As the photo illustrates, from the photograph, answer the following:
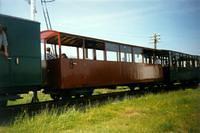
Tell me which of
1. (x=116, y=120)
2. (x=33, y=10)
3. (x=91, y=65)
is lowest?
(x=116, y=120)

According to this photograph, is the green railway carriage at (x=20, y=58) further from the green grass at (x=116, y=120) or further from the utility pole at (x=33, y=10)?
the utility pole at (x=33, y=10)

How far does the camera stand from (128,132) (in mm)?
7887

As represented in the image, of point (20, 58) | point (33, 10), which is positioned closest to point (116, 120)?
point (20, 58)

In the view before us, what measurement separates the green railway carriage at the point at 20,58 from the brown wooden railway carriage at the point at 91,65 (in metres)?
1.40

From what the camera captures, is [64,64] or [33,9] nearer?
[64,64]

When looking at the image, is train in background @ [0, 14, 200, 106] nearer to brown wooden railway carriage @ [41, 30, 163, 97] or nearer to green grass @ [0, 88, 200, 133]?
brown wooden railway carriage @ [41, 30, 163, 97]

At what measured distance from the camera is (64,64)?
1294cm

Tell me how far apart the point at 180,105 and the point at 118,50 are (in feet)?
18.3

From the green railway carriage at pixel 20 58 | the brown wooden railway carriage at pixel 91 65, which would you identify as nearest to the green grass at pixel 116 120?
the green railway carriage at pixel 20 58

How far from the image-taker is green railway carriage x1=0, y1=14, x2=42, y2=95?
10.2 meters

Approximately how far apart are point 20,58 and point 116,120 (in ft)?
11.9

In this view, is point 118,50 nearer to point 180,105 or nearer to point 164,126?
point 180,105

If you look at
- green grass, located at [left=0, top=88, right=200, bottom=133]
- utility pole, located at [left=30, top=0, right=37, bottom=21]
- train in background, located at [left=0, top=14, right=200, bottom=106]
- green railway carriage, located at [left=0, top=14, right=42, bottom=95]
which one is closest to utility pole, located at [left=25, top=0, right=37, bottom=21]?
utility pole, located at [left=30, top=0, right=37, bottom=21]

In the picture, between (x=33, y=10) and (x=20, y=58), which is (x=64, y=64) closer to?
(x=20, y=58)
